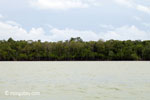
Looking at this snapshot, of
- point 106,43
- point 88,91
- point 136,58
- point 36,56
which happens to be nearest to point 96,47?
point 106,43

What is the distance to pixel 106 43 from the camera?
329 feet

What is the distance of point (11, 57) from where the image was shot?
98.1 m

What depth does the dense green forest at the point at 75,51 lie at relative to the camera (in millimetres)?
96188

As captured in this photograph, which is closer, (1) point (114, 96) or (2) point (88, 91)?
(1) point (114, 96)

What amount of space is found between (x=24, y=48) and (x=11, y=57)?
5.46 metres

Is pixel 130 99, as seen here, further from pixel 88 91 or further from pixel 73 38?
pixel 73 38

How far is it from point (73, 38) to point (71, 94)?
10205cm

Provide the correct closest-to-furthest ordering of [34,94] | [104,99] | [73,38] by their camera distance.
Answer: [104,99] → [34,94] → [73,38]

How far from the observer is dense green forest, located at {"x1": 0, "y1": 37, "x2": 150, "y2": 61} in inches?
3787

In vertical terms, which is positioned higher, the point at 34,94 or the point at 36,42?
the point at 36,42

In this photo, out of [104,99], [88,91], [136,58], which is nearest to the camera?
[104,99]

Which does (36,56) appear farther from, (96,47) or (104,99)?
(104,99)

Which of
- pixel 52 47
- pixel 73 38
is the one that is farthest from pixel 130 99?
pixel 73 38

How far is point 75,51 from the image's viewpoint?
328 ft
